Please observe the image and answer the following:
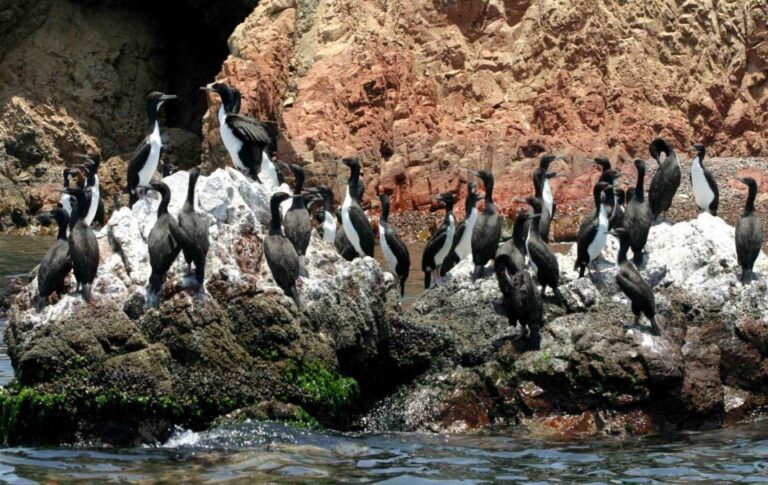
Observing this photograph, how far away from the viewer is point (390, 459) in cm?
1248

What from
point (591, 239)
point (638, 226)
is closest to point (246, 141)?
point (591, 239)

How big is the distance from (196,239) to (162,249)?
1.20 ft

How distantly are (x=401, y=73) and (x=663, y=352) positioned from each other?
24.1 meters

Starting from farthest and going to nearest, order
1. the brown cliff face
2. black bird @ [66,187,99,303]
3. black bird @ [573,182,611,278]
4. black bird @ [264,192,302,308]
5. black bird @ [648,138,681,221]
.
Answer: the brown cliff face < black bird @ [648,138,681,221] < black bird @ [573,182,611,278] < black bird @ [264,192,302,308] < black bird @ [66,187,99,303]

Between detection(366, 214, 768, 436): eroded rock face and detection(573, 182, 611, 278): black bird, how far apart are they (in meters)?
0.24

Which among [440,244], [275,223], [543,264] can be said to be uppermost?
[440,244]

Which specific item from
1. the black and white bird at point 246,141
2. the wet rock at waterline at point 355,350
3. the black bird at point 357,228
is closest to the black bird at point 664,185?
the wet rock at waterline at point 355,350

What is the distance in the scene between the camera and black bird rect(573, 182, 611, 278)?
15688 mm

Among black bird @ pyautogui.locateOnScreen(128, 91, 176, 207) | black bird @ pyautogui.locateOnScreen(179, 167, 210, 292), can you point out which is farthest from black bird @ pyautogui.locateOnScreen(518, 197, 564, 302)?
black bird @ pyautogui.locateOnScreen(128, 91, 176, 207)

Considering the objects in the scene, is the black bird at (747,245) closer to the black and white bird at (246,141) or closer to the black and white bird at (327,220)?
the black and white bird at (246,141)

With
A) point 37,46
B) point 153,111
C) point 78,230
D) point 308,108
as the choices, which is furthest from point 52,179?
point 78,230

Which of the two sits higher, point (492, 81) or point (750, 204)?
point (492, 81)

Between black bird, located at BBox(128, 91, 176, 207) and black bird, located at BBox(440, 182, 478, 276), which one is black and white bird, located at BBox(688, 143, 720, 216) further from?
black bird, located at BBox(128, 91, 176, 207)

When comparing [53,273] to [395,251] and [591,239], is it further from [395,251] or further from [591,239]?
[395,251]
